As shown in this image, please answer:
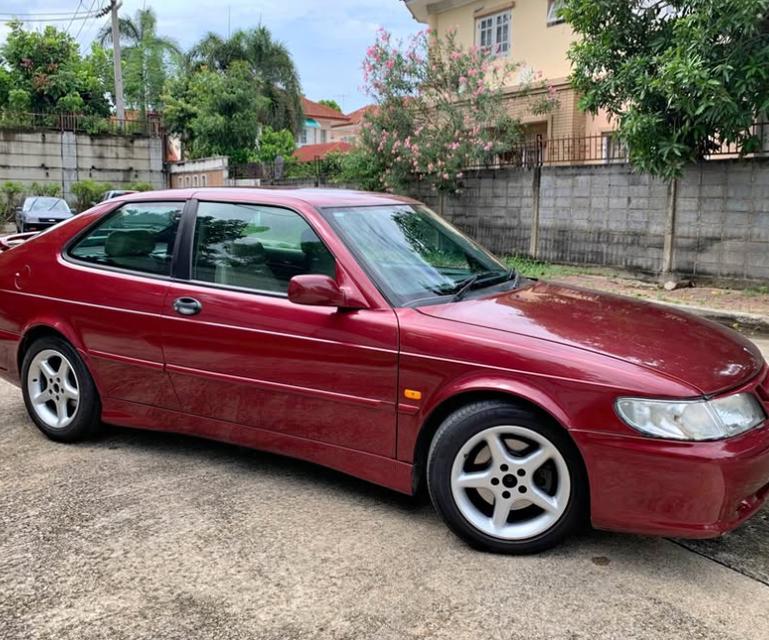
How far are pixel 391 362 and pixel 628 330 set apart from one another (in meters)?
1.07

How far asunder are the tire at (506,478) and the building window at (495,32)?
696 inches

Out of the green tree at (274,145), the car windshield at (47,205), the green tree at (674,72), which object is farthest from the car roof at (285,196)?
the green tree at (274,145)

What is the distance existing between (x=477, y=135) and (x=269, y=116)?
2576 centimetres

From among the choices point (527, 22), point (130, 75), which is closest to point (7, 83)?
point (130, 75)

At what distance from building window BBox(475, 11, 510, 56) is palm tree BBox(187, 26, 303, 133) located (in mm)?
19373

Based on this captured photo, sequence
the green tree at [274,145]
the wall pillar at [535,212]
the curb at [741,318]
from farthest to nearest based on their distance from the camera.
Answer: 1. the green tree at [274,145]
2. the wall pillar at [535,212]
3. the curb at [741,318]

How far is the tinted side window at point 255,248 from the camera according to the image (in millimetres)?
3676

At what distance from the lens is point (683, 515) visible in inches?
108

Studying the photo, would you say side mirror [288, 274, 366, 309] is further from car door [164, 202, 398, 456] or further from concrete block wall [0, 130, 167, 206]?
concrete block wall [0, 130, 167, 206]

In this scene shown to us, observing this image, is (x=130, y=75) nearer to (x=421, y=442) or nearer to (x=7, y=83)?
(x=7, y=83)

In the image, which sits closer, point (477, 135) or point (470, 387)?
point (470, 387)

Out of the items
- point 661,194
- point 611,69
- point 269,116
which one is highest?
point 269,116

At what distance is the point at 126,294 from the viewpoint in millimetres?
4090

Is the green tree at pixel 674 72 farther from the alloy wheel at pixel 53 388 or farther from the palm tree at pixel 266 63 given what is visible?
the palm tree at pixel 266 63
